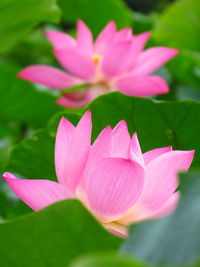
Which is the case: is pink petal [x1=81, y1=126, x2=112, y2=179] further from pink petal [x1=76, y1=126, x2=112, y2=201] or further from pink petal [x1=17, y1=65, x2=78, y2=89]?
pink petal [x1=17, y1=65, x2=78, y2=89]

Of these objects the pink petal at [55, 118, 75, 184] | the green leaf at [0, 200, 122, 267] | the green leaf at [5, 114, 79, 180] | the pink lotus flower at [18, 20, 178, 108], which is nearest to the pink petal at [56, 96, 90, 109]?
the pink lotus flower at [18, 20, 178, 108]

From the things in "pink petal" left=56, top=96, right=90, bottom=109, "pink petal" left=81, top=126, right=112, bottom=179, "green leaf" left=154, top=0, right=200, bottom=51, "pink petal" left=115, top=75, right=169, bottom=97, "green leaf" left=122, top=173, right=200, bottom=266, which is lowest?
"green leaf" left=154, top=0, right=200, bottom=51

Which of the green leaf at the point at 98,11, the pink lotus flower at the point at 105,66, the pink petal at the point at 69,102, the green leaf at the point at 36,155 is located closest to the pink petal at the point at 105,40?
the pink lotus flower at the point at 105,66

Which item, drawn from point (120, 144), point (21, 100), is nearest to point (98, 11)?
point (21, 100)

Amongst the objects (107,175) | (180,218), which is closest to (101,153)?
(107,175)

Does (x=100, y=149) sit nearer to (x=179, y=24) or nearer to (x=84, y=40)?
(x=84, y=40)

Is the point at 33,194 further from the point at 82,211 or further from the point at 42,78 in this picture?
the point at 42,78
